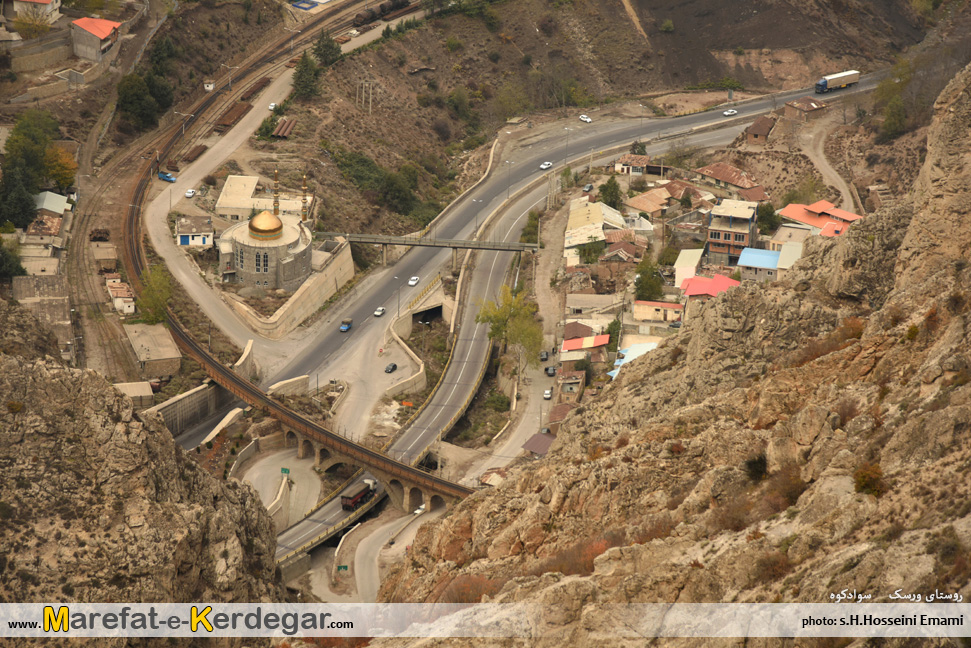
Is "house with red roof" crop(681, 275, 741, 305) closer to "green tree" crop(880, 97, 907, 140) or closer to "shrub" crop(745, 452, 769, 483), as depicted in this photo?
"green tree" crop(880, 97, 907, 140)

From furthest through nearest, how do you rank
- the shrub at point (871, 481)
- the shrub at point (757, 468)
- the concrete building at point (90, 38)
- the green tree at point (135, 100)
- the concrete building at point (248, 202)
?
1. the concrete building at point (90, 38)
2. the green tree at point (135, 100)
3. the concrete building at point (248, 202)
4. the shrub at point (757, 468)
5. the shrub at point (871, 481)

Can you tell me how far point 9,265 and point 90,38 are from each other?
42891 mm

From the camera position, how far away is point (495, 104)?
6649 inches

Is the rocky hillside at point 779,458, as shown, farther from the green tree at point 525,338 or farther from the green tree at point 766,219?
the green tree at point 766,219

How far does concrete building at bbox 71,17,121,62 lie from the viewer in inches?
5561

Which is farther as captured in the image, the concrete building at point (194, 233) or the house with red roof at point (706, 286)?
the concrete building at point (194, 233)

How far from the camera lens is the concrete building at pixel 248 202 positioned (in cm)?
12588

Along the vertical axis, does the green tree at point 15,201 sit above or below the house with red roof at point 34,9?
below

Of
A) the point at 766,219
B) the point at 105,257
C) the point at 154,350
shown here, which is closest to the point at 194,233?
the point at 105,257

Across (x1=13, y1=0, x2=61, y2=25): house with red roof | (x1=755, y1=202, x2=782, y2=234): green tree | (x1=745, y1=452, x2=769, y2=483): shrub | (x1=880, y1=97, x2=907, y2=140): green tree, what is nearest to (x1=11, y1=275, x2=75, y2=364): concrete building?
(x1=13, y1=0, x2=61, y2=25): house with red roof

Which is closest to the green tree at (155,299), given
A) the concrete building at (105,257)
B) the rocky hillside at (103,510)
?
the concrete building at (105,257)

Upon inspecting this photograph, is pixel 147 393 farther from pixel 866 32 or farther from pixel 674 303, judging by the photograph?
pixel 866 32

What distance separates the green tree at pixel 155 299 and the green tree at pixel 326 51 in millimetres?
55831

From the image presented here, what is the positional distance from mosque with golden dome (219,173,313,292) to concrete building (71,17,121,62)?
37.3 meters
